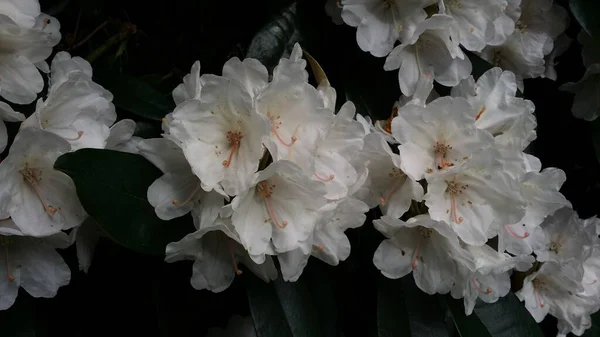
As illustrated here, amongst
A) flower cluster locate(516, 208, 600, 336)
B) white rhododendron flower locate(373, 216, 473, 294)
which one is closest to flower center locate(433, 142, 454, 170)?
white rhododendron flower locate(373, 216, 473, 294)

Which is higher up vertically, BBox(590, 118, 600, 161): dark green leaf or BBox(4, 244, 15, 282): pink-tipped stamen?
BBox(4, 244, 15, 282): pink-tipped stamen

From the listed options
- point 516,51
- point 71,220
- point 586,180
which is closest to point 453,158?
point 516,51

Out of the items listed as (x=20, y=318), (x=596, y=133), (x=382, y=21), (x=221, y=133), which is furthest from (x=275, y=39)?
(x=596, y=133)

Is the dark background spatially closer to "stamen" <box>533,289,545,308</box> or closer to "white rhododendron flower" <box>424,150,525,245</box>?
"white rhododendron flower" <box>424,150,525,245</box>

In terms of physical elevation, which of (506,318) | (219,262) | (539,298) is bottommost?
(539,298)

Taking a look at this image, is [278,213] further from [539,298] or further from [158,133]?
[539,298]

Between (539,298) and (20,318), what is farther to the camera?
(539,298)
